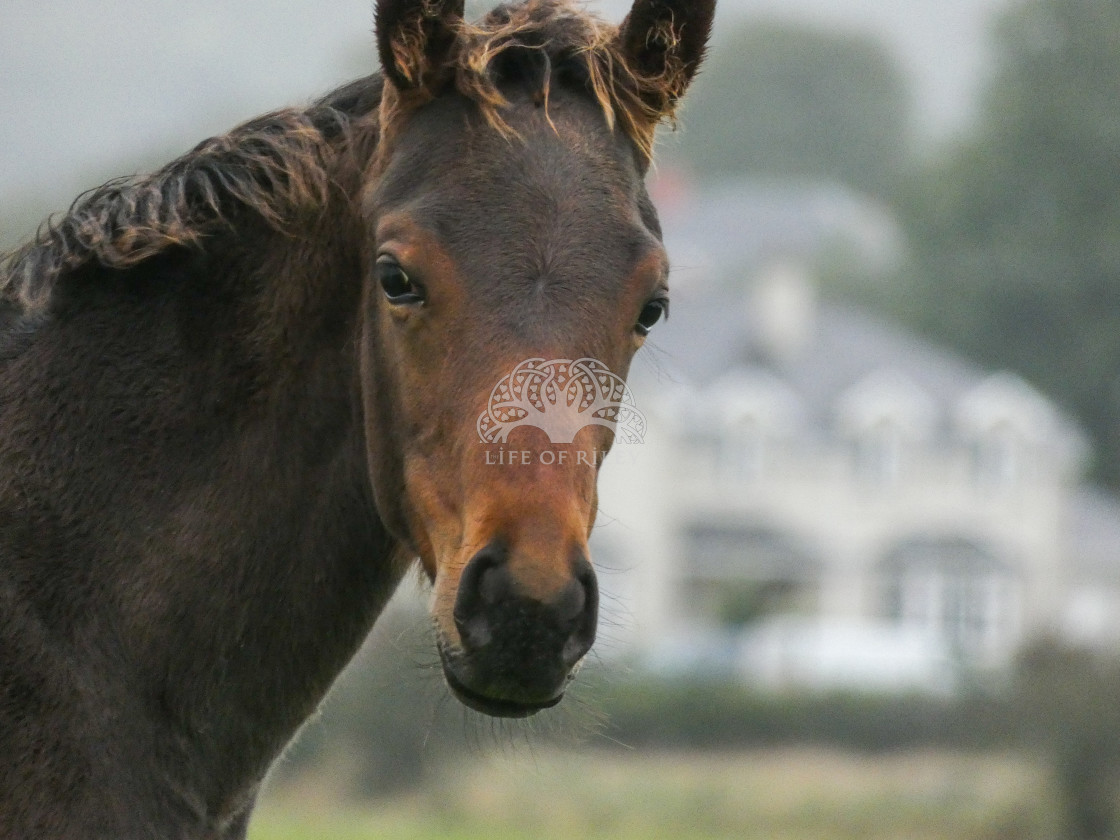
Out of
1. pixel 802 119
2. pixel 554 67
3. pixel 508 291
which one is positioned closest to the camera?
pixel 508 291

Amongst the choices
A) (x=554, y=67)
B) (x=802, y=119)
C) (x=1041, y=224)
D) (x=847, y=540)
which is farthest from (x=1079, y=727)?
(x=802, y=119)

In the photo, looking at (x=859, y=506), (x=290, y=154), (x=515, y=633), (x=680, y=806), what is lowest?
(x=859, y=506)

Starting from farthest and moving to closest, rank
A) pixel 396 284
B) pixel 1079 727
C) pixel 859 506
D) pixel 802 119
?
pixel 802 119 < pixel 859 506 < pixel 1079 727 < pixel 396 284

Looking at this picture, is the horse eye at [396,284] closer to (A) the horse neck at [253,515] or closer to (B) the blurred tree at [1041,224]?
(A) the horse neck at [253,515]

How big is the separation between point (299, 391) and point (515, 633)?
1.12m

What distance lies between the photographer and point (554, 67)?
4.04 meters

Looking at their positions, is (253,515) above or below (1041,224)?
above

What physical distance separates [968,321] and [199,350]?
7659cm

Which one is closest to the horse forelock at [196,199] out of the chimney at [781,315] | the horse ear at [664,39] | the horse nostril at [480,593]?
the horse ear at [664,39]

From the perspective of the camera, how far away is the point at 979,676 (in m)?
27.4

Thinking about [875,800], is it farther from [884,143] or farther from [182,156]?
[884,143]

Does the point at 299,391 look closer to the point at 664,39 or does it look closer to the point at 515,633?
the point at 515,633

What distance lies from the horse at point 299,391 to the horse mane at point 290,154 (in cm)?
1

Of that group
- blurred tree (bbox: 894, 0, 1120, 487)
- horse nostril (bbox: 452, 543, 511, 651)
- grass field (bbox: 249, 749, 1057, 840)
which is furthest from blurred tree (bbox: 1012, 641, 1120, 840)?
blurred tree (bbox: 894, 0, 1120, 487)
